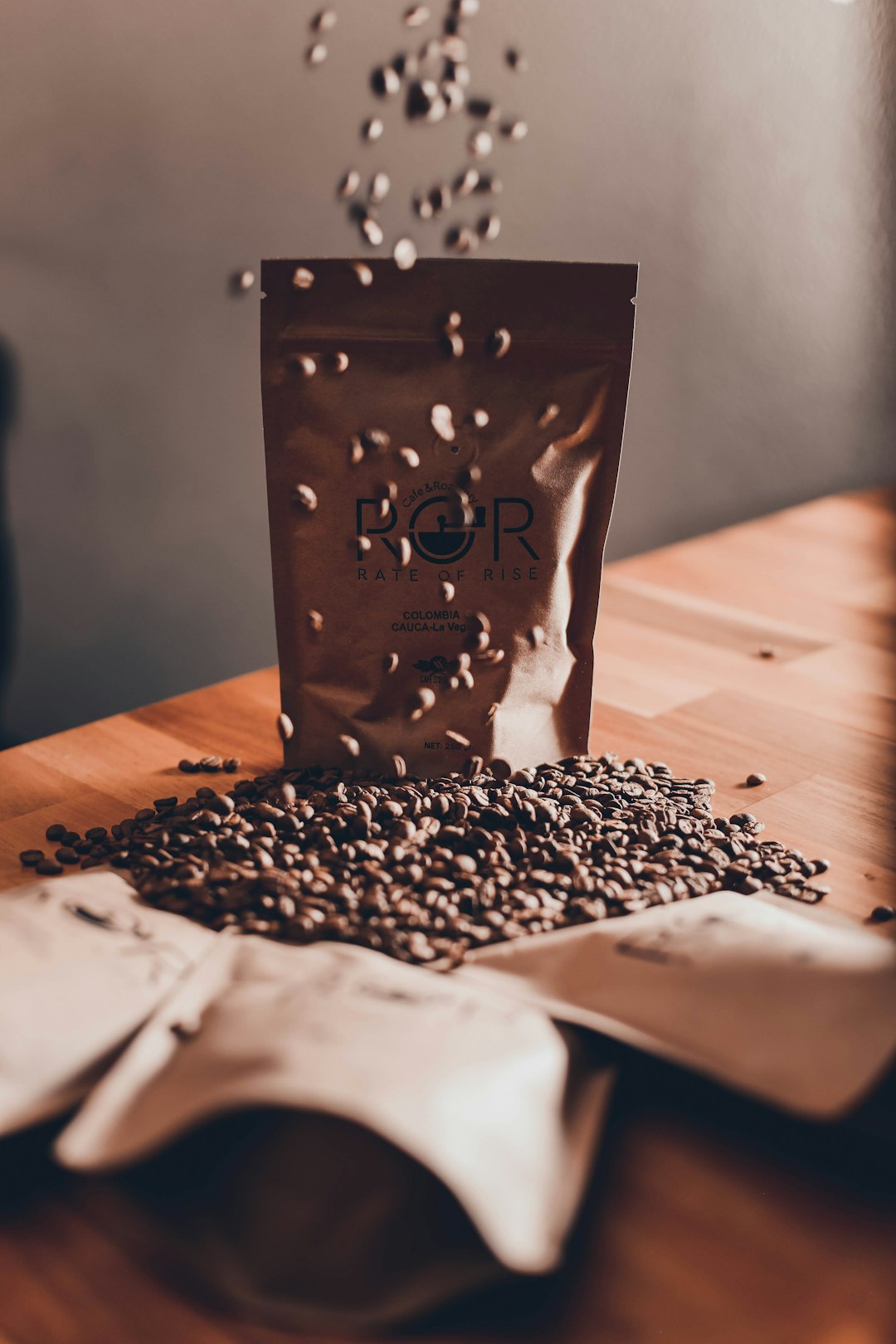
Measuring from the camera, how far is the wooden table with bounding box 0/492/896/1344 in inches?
22.3

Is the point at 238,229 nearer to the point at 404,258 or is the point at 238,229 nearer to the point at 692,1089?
the point at 404,258

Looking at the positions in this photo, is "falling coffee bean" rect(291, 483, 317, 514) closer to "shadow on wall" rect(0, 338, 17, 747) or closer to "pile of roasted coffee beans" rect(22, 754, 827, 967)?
"pile of roasted coffee beans" rect(22, 754, 827, 967)

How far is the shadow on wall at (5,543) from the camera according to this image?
121 cm

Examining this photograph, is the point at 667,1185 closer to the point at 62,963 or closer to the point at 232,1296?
the point at 232,1296

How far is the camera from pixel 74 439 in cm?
128

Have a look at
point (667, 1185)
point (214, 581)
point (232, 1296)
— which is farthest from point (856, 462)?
point (232, 1296)

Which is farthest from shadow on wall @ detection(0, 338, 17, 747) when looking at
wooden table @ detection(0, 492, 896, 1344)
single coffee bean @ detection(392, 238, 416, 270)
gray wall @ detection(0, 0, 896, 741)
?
single coffee bean @ detection(392, 238, 416, 270)

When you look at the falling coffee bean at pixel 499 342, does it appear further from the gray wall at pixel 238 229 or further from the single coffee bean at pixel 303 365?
the gray wall at pixel 238 229

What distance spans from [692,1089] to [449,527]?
0.51 meters

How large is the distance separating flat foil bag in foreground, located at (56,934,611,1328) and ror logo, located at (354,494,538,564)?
458 mm

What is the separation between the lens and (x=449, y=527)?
1022 millimetres

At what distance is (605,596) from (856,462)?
1.01m

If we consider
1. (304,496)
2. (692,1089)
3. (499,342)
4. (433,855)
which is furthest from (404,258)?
(692,1089)

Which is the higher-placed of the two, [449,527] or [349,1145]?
[449,527]
